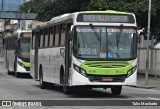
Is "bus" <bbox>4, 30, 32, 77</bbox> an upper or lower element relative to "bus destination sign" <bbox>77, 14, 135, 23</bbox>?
lower

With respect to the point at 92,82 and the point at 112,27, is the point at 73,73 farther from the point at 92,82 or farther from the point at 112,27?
the point at 112,27

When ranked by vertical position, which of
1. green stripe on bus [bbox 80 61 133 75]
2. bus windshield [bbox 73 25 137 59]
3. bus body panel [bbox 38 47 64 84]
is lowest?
bus body panel [bbox 38 47 64 84]

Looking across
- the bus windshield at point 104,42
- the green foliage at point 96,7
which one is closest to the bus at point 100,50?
the bus windshield at point 104,42

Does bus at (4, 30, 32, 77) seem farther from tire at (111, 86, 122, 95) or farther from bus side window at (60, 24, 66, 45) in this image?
tire at (111, 86, 122, 95)

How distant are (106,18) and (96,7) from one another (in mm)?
15513

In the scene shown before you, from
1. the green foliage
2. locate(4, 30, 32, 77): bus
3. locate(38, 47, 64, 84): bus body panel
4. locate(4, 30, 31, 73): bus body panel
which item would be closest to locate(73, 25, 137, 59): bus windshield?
locate(38, 47, 64, 84): bus body panel

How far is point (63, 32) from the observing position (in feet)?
66.5

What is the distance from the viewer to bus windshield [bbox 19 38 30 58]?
3581 centimetres

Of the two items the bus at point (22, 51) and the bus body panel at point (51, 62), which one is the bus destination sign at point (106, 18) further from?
the bus at point (22, 51)

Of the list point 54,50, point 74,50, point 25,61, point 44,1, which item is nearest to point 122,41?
point 74,50

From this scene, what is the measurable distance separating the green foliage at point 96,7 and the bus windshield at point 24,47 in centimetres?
467

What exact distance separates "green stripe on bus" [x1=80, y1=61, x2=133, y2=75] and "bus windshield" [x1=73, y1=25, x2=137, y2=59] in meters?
0.22

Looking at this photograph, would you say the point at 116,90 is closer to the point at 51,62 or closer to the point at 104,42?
the point at 104,42

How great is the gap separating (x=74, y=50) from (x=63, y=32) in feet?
6.39
